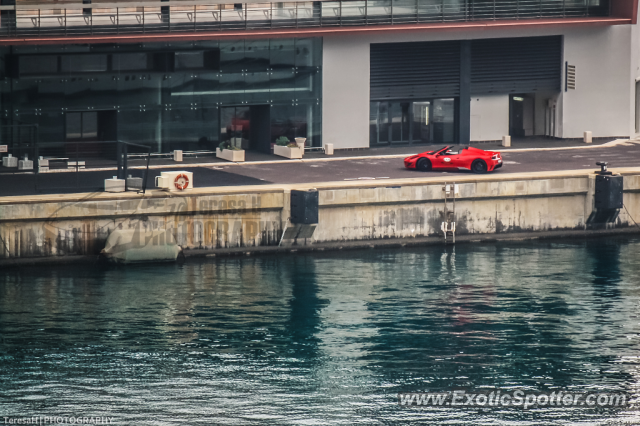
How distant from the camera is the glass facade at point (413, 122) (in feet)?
238

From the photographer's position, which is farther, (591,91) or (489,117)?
(591,91)

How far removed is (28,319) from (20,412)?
392 inches

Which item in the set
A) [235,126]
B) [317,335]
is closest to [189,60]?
[235,126]

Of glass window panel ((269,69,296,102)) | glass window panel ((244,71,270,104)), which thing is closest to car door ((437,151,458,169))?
glass window panel ((269,69,296,102))

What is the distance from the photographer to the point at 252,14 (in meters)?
67.4

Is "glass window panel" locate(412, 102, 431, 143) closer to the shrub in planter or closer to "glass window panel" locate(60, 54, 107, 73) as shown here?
the shrub in planter

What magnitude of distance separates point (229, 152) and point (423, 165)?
36.6 ft

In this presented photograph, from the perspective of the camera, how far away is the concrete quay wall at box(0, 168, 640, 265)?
51.3 metres

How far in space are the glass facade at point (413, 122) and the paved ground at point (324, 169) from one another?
1933 millimetres

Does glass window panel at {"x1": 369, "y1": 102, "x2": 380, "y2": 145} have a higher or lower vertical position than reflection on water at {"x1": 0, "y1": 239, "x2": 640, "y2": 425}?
higher

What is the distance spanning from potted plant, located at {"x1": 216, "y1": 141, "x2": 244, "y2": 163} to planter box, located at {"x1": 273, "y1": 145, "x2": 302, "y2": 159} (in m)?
2.57

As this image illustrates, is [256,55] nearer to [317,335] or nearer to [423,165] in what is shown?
[423,165]

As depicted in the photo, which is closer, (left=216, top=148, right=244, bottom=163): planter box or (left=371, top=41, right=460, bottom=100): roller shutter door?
(left=216, top=148, right=244, bottom=163): planter box

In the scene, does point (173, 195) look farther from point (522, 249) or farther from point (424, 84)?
point (424, 84)
